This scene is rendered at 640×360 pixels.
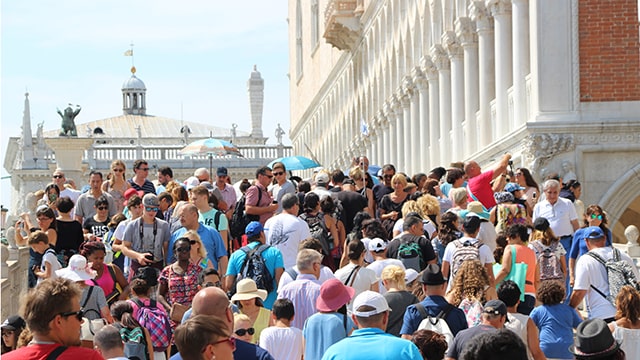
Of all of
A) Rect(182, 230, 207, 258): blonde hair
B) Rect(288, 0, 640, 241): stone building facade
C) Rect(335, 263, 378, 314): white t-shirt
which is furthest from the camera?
Rect(288, 0, 640, 241): stone building facade

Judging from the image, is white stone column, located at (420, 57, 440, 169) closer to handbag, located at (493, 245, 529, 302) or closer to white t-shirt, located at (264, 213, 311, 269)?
white t-shirt, located at (264, 213, 311, 269)

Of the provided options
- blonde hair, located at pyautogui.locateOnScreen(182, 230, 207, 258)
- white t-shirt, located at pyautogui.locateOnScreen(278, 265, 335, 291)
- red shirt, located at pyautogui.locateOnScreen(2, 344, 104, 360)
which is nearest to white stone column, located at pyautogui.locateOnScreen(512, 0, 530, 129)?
blonde hair, located at pyautogui.locateOnScreen(182, 230, 207, 258)

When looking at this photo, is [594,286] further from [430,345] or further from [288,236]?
[430,345]

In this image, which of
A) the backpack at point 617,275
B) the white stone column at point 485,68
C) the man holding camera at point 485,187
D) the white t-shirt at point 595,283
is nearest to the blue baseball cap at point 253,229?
the white t-shirt at point 595,283

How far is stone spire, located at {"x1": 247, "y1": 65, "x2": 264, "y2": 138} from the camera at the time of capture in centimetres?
12519

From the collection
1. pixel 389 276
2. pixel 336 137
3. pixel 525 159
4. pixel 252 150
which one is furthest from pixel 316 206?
pixel 252 150

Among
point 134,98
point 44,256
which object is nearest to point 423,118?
point 44,256

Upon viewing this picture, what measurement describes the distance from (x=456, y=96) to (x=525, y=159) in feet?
31.7

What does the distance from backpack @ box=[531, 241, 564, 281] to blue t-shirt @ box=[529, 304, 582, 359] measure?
2.90m

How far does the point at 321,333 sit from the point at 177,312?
1.98 meters

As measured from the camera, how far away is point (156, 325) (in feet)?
41.8

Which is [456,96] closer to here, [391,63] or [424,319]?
[391,63]

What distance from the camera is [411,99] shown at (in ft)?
142

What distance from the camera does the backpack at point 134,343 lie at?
12109 millimetres
